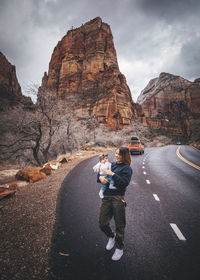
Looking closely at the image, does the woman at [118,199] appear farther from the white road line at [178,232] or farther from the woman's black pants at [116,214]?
the white road line at [178,232]

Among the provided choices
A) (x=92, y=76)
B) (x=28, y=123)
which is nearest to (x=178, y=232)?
(x=28, y=123)

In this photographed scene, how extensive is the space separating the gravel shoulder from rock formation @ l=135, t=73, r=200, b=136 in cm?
10661

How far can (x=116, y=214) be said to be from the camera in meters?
2.12

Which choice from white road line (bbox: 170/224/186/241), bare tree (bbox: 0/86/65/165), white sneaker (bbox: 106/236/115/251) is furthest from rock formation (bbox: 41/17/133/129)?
white sneaker (bbox: 106/236/115/251)

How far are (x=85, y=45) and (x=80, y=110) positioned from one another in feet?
140

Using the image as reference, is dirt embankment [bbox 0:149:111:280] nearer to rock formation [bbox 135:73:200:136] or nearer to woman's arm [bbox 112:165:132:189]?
woman's arm [bbox 112:165:132:189]

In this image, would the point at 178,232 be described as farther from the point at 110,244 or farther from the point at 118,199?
the point at 118,199

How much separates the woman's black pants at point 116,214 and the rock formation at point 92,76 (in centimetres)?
4620

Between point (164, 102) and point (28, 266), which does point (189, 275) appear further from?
point (164, 102)

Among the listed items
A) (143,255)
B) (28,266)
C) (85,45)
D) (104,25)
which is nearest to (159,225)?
(143,255)

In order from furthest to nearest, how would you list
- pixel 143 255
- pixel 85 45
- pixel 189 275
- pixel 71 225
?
pixel 85 45 < pixel 71 225 < pixel 143 255 < pixel 189 275

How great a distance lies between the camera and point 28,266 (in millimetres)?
1968

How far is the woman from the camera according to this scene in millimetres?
2070

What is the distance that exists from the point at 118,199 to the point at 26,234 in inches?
87.2
